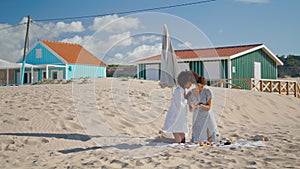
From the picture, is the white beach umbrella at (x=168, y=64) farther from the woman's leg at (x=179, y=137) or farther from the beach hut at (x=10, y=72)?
the beach hut at (x=10, y=72)

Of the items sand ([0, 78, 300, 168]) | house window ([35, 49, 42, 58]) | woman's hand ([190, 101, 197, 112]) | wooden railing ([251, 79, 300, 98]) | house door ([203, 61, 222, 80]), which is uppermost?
house window ([35, 49, 42, 58])

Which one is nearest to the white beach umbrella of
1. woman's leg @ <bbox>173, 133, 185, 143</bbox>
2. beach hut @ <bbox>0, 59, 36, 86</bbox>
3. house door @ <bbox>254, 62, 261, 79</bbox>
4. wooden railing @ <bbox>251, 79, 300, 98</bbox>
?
woman's leg @ <bbox>173, 133, 185, 143</bbox>

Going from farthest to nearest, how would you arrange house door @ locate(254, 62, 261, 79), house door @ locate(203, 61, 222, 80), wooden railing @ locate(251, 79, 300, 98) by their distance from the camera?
house door @ locate(254, 62, 261, 79)
house door @ locate(203, 61, 222, 80)
wooden railing @ locate(251, 79, 300, 98)

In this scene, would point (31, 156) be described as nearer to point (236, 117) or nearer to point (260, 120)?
point (236, 117)

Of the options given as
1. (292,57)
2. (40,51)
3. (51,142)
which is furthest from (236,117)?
(292,57)

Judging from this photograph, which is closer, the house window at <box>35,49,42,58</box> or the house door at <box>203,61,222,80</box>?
the house door at <box>203,61,222,80</box>

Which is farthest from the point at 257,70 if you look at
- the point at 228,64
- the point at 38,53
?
the point at 38,53

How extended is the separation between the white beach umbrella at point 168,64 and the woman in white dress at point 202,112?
49cm

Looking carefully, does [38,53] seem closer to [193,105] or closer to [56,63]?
[56,63]

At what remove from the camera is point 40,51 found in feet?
92.6

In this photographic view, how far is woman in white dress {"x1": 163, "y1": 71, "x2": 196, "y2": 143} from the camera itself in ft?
17.4

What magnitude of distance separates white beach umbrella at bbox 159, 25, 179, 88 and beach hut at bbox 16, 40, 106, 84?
754 inches

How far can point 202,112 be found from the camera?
5555 mm

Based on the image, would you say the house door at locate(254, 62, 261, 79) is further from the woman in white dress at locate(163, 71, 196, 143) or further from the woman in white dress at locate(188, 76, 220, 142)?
the woman in white dress at locate(163, 71, 196, 143)
